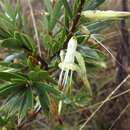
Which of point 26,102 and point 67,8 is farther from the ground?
point 67,8

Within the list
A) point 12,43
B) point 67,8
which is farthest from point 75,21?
point 12,43

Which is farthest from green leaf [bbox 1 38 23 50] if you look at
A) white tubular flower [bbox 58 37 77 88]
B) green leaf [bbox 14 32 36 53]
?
white tubular flower [bbox 58 37 77 88]

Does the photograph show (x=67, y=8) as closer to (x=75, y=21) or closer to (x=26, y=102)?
(x=75, y=21)

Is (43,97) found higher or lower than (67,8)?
lower

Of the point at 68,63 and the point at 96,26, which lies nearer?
the point at 68,63

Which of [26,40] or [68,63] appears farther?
[26,40]

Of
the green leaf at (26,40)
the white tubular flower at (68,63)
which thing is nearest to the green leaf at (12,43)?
the green leaf at (26,40)

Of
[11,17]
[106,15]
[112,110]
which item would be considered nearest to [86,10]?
[106,15]

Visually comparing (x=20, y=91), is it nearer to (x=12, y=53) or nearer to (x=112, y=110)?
(x=12, y=53)

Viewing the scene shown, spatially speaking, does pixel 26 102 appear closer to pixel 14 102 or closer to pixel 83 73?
pixel 14 102

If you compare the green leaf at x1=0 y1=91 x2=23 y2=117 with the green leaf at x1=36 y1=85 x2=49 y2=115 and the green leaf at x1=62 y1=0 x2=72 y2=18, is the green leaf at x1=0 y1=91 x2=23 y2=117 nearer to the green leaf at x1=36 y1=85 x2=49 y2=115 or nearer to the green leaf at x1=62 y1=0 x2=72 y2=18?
the green leaf at x1=36 y1=85 x2=49 y2=115

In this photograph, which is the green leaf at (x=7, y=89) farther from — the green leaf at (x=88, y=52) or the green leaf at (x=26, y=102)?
the green leaf at (x=88, y=52)

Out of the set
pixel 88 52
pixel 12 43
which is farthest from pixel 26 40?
pixel 88 52
